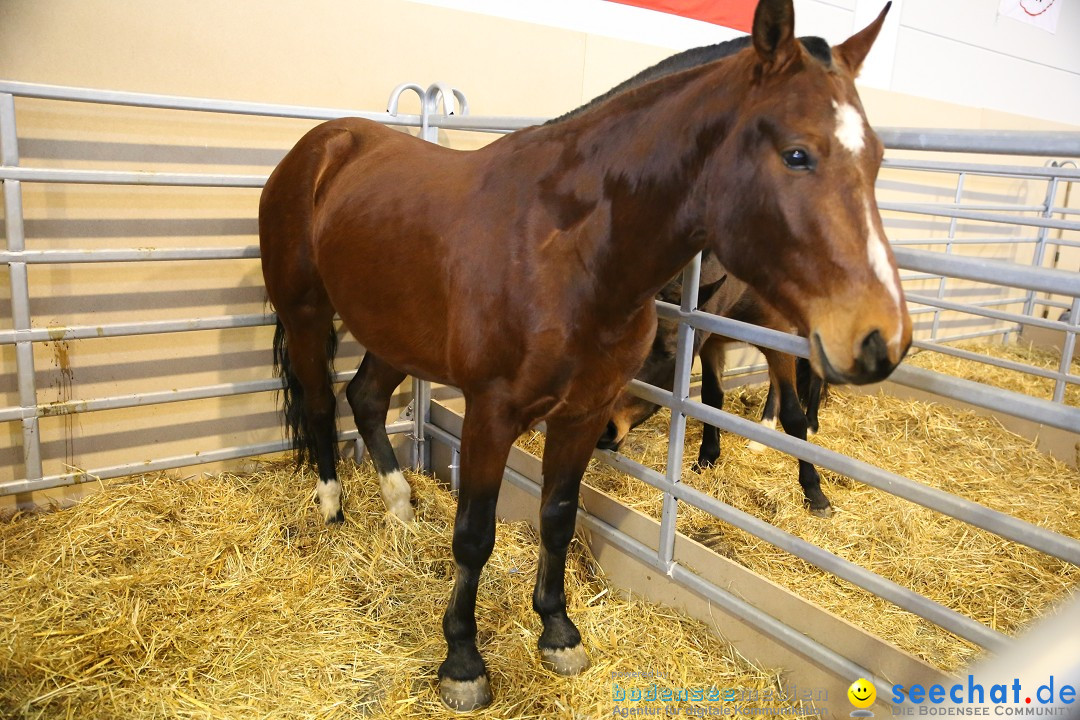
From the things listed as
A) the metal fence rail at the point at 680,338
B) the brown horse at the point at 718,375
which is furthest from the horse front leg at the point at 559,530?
the brown horse at the point at 718,375

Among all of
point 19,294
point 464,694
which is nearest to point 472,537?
point 464,694

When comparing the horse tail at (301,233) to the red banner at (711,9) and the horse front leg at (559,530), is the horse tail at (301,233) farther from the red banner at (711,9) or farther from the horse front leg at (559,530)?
the red banner at (711,9)

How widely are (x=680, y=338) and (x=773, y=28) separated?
94cm

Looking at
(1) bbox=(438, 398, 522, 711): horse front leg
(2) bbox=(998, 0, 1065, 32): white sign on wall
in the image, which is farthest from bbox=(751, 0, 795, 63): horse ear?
(2) bbox=(998, 0, 1065, 32): white sign on wall

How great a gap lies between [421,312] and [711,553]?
1.04m

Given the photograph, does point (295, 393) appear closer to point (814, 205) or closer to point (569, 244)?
point (569, 244)

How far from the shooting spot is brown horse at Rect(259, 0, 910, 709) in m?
1.13

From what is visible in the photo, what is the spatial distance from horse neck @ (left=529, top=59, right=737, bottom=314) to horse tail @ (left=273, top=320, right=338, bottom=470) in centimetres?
150

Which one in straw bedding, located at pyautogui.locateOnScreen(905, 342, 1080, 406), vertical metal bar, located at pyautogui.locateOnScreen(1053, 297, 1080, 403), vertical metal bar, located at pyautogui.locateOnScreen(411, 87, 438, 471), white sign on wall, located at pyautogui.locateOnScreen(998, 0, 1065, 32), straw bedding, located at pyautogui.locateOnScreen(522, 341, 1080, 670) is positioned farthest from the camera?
white sign on wall, located at pyautogui.locateOnScreen(998, 0, 1065, 32)

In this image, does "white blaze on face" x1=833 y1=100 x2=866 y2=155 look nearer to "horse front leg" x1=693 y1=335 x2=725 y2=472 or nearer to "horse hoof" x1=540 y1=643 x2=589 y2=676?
"horse hoof" x1=540 y1=643 x2=589 y2=676

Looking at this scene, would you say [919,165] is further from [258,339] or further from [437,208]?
[258,339]

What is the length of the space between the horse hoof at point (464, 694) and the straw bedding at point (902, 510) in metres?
0.95

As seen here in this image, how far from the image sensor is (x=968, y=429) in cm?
391

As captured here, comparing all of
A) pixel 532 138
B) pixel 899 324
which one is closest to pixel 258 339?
pixel 532 138
